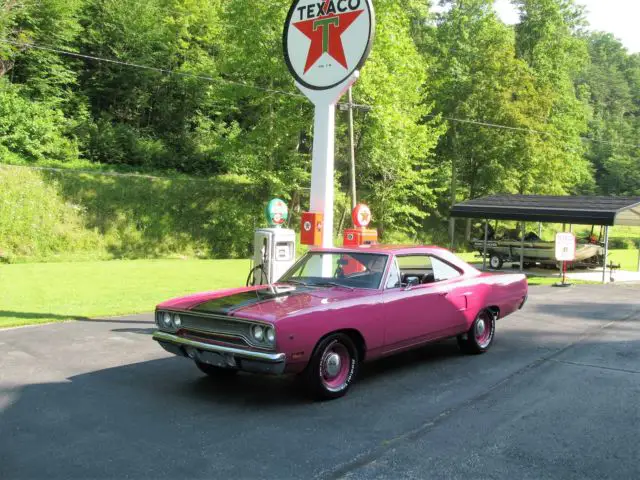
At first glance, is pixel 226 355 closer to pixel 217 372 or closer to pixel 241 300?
pixel 241 300

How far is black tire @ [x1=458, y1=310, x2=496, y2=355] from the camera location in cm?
773

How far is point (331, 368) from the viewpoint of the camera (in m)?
5.72

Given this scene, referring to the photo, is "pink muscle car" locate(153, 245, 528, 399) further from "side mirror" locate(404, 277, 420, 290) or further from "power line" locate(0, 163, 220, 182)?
"power line" locate(0, 163, 220, 182)

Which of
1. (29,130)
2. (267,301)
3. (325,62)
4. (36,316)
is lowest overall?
(36,316)

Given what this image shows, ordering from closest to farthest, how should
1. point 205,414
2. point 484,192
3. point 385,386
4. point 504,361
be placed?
point 205,414
point 385,386
point 504,361
point 484,192

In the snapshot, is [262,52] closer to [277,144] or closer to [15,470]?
[277,144]

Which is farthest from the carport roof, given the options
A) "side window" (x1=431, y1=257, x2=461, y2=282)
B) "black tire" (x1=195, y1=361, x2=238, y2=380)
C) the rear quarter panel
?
"black tire" (x1=195, y1=361, x2=238, y2=380)

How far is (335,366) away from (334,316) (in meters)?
0.54

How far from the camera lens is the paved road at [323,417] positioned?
4.14 meters

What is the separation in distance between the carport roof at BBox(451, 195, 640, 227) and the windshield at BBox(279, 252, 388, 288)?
15394 mm

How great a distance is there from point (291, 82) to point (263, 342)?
875 inches

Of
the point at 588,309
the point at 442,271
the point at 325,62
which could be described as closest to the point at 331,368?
the point at 442,271

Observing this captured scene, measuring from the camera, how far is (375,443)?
4.57 metres

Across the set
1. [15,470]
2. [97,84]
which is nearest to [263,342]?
[15,470]
